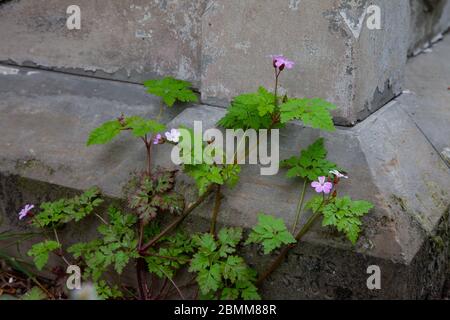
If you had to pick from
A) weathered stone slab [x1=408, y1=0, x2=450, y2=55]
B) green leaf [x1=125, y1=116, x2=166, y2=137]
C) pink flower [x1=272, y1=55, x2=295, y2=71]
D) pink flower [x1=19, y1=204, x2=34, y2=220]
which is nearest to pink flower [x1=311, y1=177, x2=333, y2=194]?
pink flower [x1=272, y1=55, x2=295, y2=71]

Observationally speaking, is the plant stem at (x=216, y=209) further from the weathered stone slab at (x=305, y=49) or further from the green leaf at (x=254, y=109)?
the weathered stone slab at (x=305, y=49)

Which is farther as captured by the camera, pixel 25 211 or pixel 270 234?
pixel 25 211

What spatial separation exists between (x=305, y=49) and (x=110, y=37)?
947mm

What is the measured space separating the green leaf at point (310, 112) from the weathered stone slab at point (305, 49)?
7.2 inches

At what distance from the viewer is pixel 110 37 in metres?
2.58

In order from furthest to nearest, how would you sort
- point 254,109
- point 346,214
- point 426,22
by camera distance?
point 426,22
point 254,109
point 346,214

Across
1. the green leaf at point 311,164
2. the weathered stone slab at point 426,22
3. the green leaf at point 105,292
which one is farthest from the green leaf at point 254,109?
the weathered stone slab at point 426,22

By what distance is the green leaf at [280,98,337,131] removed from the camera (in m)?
1.87

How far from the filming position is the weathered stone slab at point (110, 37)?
8.05ft

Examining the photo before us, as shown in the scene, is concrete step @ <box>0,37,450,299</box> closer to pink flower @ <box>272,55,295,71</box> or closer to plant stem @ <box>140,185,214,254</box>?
plant stem @ <box>140,185,214,254</box>

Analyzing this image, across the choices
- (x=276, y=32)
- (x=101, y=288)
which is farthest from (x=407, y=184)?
(x=101, y=288)

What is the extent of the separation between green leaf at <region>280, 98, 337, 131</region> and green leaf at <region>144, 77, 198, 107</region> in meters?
0.52

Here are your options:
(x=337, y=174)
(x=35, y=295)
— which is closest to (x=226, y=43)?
(x=337, y=174)

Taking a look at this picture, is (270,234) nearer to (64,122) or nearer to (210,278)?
(210,278)
